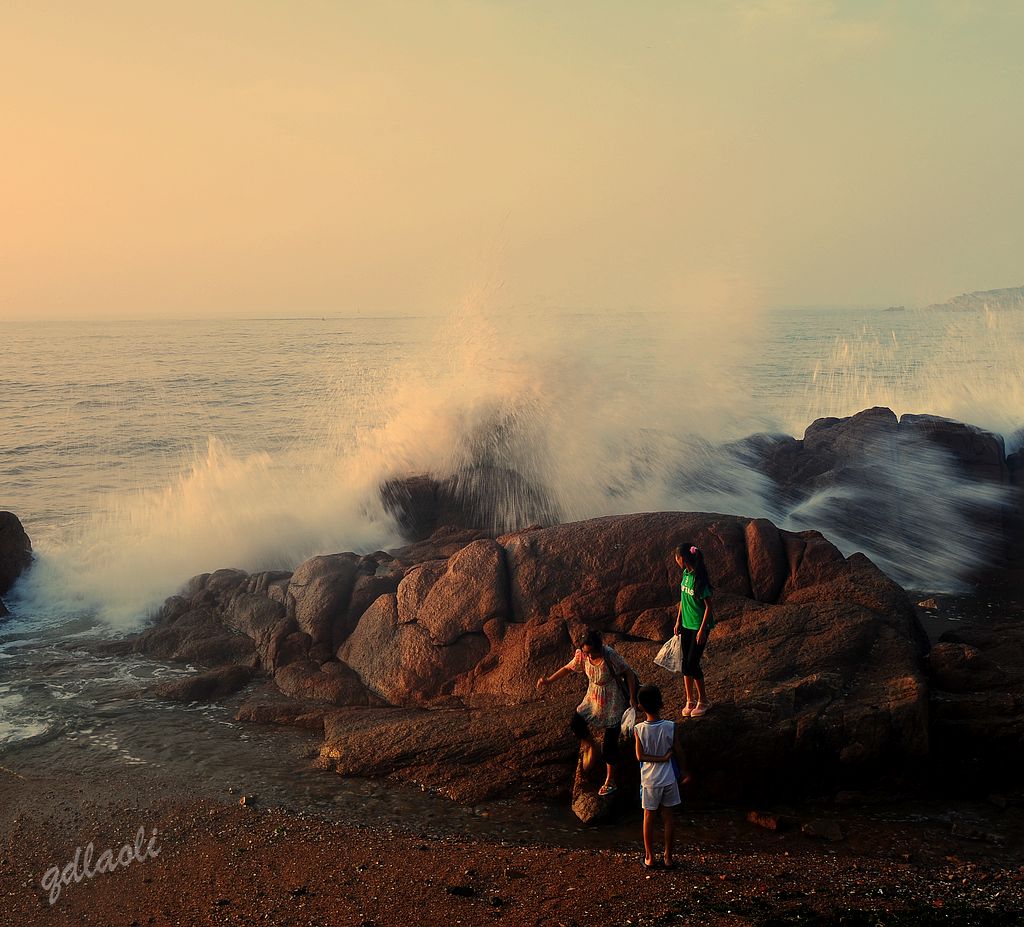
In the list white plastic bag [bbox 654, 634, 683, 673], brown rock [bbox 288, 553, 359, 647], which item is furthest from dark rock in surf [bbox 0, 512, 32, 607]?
white plastic bag [bbox 654, 634, 683, 673]

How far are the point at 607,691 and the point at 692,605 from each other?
1.04 meters

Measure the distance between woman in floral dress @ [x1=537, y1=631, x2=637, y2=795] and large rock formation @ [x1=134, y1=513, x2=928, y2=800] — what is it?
46 centimetres

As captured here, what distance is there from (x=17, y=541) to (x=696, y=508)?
11.5 meters

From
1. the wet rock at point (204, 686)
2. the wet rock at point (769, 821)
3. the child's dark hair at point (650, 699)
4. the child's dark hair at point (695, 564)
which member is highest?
the child's dark hair at point (695, 564)

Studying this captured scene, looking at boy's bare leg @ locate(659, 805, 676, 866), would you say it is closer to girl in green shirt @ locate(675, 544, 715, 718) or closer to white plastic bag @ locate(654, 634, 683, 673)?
girl in green shirt @ locate(675, 544, 715, 718)

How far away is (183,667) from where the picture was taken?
10500mm

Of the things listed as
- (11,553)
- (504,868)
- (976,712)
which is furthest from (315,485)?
(976,712)

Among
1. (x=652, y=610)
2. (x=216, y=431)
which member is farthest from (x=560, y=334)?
(x=216, y=431)

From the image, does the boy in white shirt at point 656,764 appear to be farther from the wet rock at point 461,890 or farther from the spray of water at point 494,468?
the spray of water at point 494,468

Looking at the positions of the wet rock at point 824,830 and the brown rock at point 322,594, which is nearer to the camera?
the wet rock at point 824,830

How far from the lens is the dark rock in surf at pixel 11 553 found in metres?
13.7

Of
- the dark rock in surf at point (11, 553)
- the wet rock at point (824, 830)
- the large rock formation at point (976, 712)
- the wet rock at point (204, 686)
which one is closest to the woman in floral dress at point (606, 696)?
the wet rock at point (824, 830)

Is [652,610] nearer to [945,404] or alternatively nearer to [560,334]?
[560,334]

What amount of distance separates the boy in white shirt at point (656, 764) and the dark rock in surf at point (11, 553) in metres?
12.0
